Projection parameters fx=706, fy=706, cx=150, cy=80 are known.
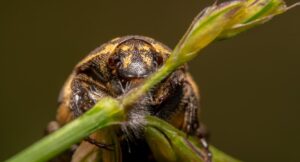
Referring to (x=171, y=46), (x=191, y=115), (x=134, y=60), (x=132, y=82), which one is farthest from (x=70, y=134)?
(x=171, y=46)

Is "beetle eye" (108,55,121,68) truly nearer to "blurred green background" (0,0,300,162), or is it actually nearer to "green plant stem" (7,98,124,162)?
"green plant stem" (7,98,124,162)

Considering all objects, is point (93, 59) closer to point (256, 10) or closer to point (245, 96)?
point (256, 10)

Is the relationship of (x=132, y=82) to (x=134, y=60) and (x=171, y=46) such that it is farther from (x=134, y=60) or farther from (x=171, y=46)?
(x=171, y=46)

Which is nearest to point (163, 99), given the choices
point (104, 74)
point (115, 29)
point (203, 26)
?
point (104, 74)

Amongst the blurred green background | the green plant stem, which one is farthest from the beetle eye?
the blurred green background

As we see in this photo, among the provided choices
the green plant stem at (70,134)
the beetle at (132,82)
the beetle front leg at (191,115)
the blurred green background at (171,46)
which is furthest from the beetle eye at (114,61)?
the blurred green background at (171,46)
